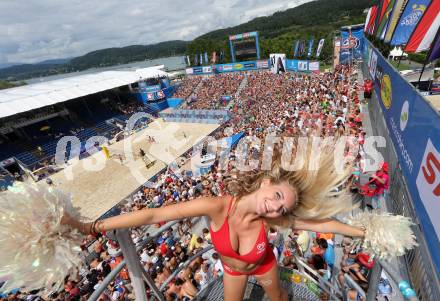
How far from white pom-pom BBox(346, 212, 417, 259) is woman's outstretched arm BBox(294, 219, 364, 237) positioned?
7cm

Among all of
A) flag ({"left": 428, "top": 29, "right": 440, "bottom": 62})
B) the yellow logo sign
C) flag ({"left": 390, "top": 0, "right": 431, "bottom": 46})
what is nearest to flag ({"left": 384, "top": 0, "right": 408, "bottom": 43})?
flag ({"left": 390, "top": 0, "right": 431, "bottom": 46})

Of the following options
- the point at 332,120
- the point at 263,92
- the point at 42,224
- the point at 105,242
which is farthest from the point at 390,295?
the point at 263,92

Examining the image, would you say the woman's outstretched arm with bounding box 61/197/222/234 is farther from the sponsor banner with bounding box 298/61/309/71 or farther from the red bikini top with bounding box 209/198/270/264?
the sponsor banner with bounding box 298/61/309/71

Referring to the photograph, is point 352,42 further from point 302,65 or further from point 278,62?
point 278,62

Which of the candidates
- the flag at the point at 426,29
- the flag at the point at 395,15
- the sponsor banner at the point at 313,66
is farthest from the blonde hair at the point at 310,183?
the sponsor banner at the point at 313,66

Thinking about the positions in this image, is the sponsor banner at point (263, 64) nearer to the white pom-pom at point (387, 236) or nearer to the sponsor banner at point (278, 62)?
the sponsor banner at point (278, 62)

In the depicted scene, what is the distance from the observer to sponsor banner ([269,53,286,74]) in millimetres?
33125

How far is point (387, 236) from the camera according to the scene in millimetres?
1685

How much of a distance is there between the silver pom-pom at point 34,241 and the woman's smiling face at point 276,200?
Result: 115 centimetres

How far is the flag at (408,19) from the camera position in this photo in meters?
8.04

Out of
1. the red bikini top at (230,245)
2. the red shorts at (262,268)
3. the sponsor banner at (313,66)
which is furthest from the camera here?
the sponsor banner at (313,66)

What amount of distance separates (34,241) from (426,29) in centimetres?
948

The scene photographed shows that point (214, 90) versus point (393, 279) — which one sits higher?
point (393, 279)

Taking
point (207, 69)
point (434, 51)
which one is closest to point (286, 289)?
point (434, 51)
